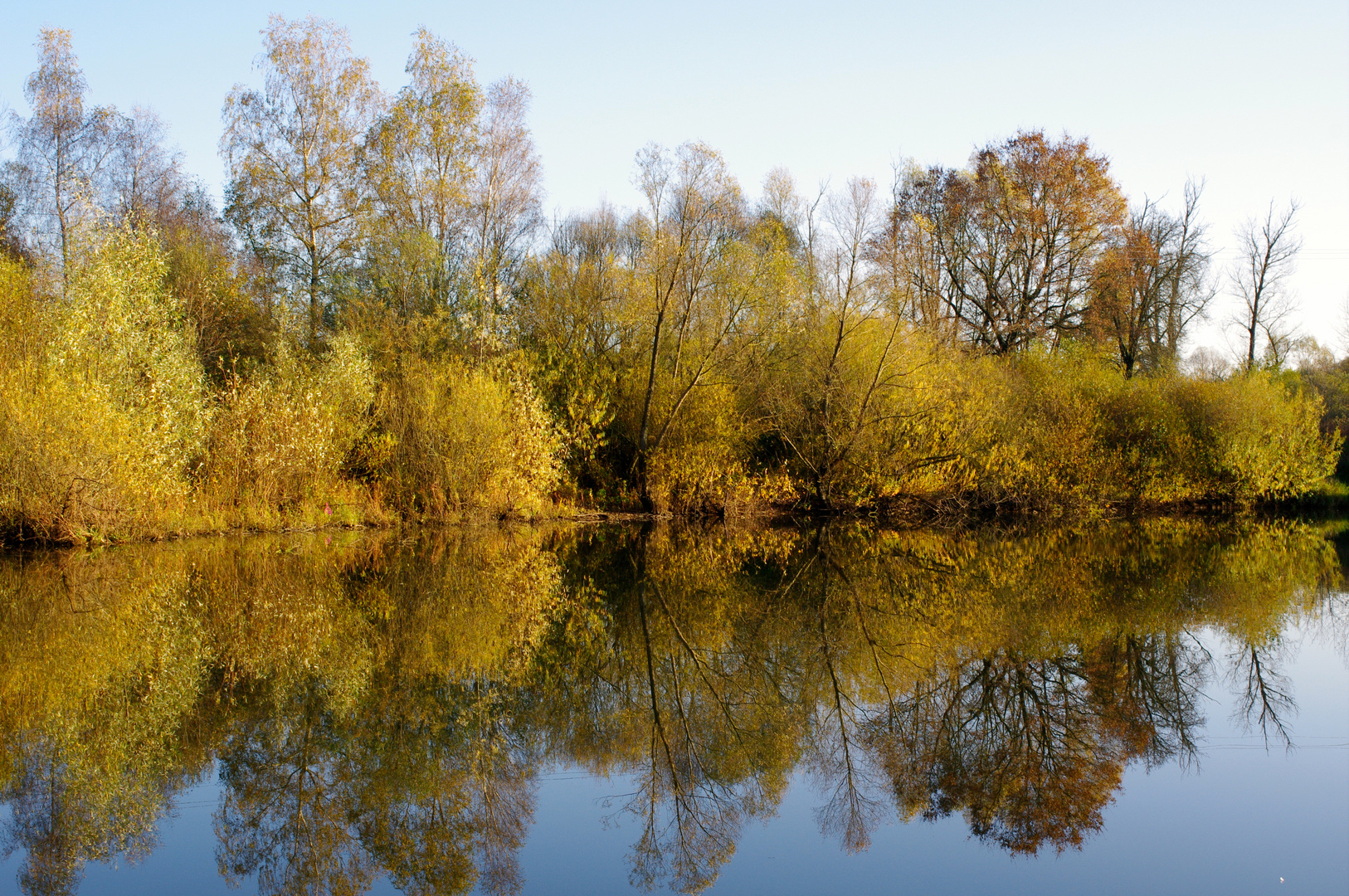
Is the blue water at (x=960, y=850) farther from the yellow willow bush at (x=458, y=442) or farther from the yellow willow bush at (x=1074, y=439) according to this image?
the yellow willow bush at (x=1074, y=439)

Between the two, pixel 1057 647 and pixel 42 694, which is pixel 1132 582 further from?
pixel 42 694

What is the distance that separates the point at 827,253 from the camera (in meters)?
23.7

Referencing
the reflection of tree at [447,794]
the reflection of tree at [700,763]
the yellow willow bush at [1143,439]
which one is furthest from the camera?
the yellow willow bush at [1143,439]

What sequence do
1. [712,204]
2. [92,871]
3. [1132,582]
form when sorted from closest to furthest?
1. [92,871]
2. [1132,582]
3. [712,204]

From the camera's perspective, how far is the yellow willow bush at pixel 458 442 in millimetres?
19781

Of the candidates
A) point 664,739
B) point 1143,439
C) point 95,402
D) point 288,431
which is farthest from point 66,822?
point 1143,439

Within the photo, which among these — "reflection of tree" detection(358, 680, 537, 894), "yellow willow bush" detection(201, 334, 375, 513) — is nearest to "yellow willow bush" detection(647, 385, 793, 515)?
"yellow willow bush" detection(201, 334, 375, 513)

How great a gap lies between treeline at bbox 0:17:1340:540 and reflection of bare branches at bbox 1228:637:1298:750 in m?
13.2

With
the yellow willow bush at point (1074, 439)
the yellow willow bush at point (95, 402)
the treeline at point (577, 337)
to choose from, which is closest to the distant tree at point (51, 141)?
the treeline at point (577, 337)

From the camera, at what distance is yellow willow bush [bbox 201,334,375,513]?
57.5ft

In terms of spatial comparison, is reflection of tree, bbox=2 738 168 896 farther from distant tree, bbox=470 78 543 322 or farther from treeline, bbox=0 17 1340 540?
distant tree, bbox=470 78 543 322

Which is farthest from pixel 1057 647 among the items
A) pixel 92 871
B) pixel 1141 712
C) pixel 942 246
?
pixel 942 246

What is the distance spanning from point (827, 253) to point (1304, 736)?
18.4 meters

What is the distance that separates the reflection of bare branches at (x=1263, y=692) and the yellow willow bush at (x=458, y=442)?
14790mm
